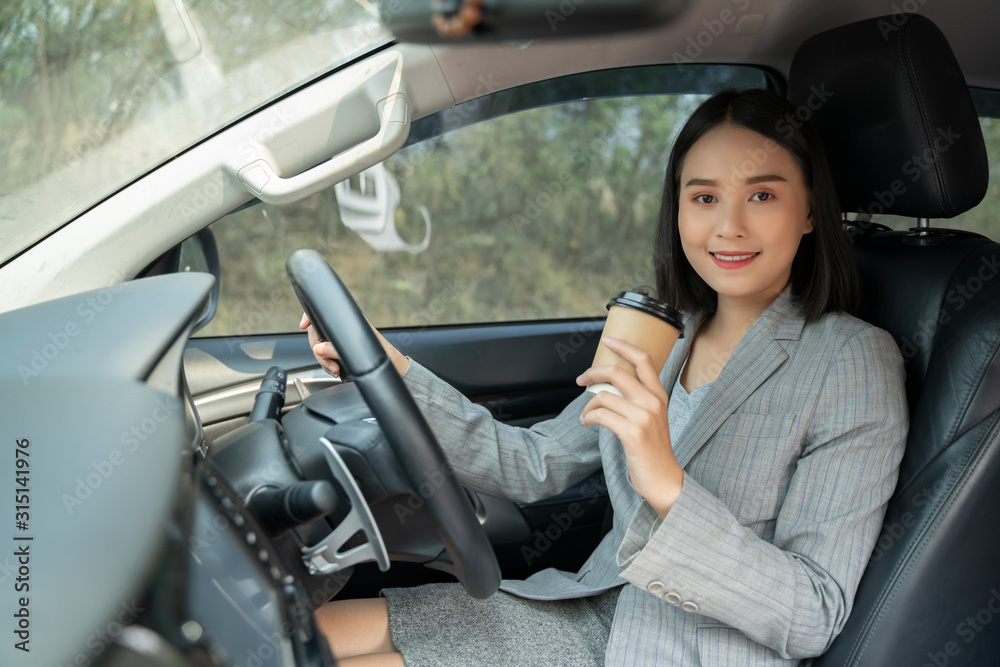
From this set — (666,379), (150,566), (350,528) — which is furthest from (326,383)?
(150,566)

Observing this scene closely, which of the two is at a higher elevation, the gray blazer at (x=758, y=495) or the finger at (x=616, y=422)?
the finger at (x=616, y=422)

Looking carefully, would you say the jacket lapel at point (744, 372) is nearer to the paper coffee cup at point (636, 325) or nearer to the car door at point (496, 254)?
the paper coffee cup at point (636, 325)

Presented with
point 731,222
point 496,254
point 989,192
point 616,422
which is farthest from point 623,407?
point 496,254

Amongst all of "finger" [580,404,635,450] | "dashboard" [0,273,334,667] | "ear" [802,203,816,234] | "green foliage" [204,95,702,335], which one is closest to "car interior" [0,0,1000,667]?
"dashboard" [0,273,334,667]

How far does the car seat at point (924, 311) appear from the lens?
1.07 meters

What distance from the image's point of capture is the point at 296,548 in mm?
903

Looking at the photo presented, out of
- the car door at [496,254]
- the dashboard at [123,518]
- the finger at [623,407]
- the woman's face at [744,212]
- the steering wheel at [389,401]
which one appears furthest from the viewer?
the car door at [496,254]

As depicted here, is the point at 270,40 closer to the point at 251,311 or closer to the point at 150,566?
the point at 251,311

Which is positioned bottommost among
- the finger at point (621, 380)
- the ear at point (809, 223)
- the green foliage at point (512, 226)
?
the green foliage at point (512, 226)

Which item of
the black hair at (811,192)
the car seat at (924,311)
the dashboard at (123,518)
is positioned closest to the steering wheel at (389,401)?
the dashboard at (123,518)

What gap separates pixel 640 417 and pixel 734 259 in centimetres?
42

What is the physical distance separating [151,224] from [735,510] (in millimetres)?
1008

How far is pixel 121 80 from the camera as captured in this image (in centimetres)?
136

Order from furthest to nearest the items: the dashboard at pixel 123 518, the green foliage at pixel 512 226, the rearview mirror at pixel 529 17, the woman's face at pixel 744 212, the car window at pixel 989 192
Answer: the green foliage at pixel 512 226
the car window at pixel 989 192
the woman's face at pixel 744 212
the dashboard at pixel 123 518
the rearview mirror at pixel 529 17
